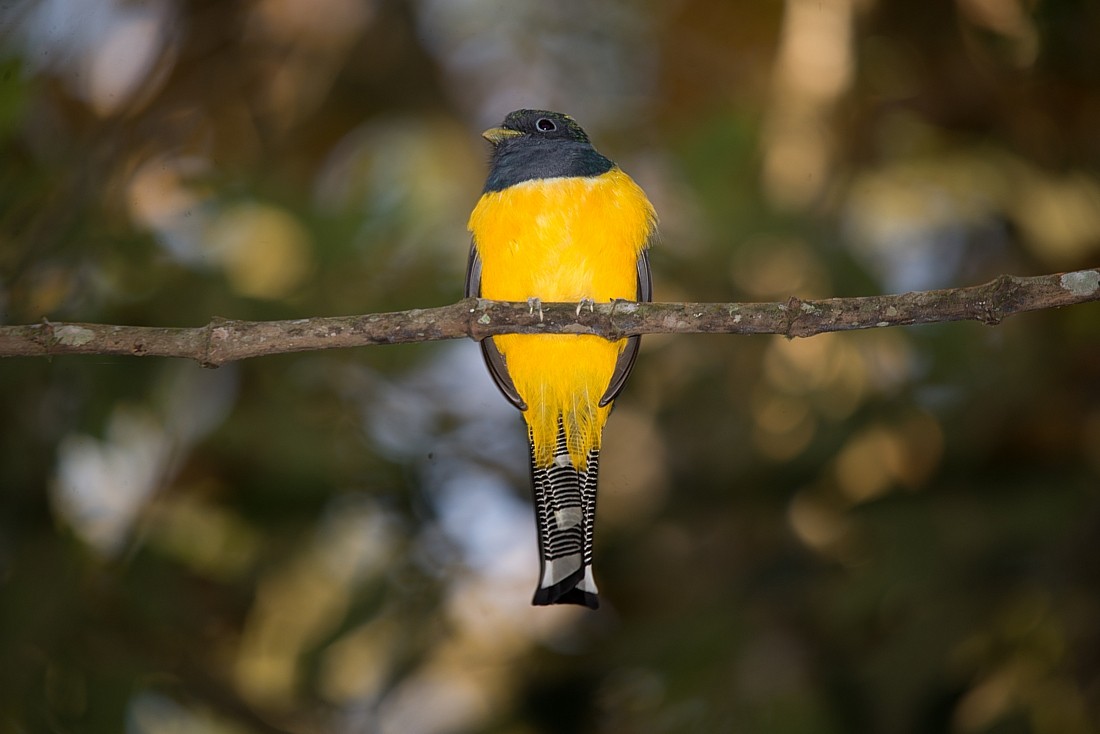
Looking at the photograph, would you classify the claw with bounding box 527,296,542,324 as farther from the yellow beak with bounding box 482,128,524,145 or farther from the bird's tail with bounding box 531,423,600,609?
the yellow beak with bounding box 482,128,524,145

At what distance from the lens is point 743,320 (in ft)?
8.38

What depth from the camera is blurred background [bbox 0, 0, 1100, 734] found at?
5004 mm

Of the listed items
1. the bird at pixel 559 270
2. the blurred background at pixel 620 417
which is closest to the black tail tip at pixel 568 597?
the bird at pixel 559 270

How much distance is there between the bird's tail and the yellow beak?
1.18 meters

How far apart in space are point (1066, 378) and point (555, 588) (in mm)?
4537

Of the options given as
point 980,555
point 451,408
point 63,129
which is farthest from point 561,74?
point 980,555

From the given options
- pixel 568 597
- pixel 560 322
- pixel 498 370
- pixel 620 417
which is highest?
pixel 620 417

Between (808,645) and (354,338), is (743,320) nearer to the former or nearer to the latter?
(354,338)

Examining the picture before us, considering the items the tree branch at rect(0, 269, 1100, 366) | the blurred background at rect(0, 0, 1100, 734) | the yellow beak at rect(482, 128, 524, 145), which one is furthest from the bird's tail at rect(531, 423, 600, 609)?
the blurred background at rect(0, 0, 1100, 734)

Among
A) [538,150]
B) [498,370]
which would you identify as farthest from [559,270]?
[538,150]

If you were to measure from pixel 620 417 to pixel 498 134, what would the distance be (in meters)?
2.76

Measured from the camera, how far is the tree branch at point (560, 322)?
8.19 feet

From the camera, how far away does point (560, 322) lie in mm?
2721

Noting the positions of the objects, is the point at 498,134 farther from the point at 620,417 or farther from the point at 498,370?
Answer: the point at 620,417
